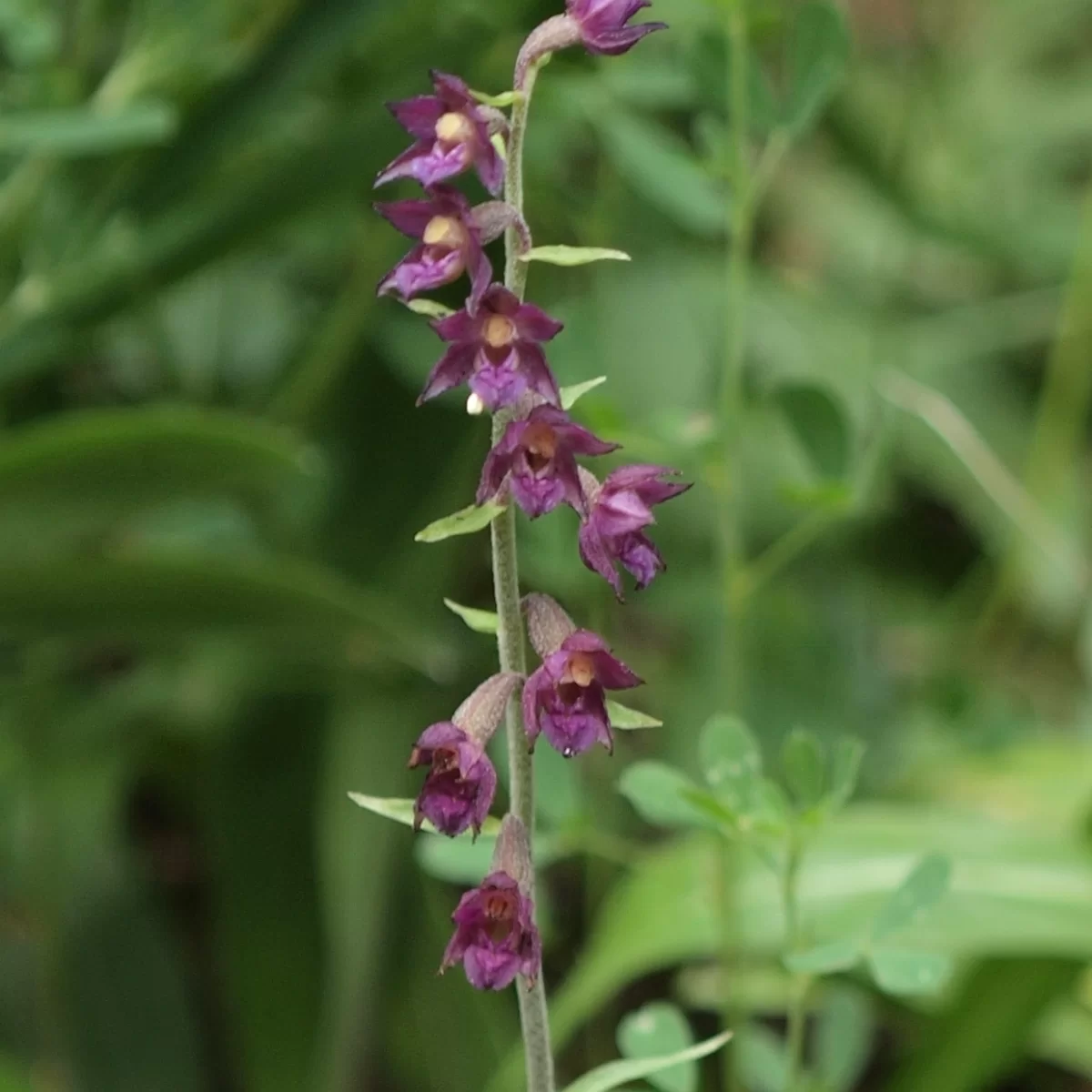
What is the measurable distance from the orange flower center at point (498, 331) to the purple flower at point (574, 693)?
11 cm

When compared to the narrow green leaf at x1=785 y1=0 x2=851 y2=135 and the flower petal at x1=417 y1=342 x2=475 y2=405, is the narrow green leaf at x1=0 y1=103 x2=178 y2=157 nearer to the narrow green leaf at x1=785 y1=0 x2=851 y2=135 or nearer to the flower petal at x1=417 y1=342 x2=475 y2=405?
the narrow green leaf at x1=785 y1=0 x2=851 y2=135

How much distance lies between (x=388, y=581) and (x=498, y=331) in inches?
34.8

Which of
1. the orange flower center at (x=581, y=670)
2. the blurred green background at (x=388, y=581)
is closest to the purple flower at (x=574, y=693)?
the orange flower center at (x=581, y=670)

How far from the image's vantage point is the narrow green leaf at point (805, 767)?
0.74 metres

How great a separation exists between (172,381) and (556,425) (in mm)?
969

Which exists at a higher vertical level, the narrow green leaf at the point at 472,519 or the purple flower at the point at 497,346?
the purple flower at the point at 497,346

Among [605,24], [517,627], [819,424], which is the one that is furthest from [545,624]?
[819,424]

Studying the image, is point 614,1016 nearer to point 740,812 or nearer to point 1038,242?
point 740,812

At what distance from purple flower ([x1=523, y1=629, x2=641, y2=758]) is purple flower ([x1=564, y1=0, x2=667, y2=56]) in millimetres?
212

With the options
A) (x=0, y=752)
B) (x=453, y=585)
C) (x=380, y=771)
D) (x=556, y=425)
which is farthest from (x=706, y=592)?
(x=556, y=425)

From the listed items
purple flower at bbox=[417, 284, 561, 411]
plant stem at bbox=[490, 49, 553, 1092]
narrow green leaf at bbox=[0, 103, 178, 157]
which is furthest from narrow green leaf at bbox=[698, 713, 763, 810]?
narrow green leaf at bbox=[0, 103, 178, 157]

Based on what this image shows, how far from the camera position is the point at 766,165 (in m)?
0.92

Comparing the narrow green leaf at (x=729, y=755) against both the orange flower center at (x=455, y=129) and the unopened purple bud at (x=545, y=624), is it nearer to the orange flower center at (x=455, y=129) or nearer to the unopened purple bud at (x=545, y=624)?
the unopened purple bud at (x=545, y=624)

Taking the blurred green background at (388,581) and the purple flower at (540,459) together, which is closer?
the purple flower at (540,459)
